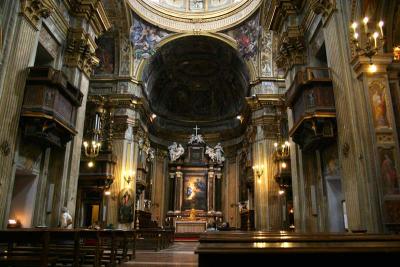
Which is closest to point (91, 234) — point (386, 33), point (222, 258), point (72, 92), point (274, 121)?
point (222, 258)

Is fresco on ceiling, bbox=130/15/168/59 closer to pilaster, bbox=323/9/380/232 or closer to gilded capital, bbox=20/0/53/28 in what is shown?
gilded capital, bbox=20/0/53/28

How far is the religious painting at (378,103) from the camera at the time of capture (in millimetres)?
6660

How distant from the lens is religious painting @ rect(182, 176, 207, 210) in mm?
24698

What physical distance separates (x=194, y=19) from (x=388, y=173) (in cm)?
1720

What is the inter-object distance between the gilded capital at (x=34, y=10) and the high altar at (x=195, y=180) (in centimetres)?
1750

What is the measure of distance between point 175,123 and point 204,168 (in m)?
4.29

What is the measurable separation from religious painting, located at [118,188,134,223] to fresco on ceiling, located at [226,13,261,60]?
10.2 metres

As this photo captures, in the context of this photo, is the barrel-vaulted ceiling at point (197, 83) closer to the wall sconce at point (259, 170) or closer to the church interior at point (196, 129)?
the church interior at point (196, 129)

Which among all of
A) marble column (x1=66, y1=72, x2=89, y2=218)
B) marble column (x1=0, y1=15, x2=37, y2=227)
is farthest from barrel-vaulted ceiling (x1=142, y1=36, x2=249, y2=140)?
marble column (x1=0, y1=15, x2=37, y2=227)

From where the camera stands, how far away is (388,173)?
6.30m

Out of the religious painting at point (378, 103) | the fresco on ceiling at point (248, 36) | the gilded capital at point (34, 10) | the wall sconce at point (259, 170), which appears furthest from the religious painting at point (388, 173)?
the fresco on ceiling at point (248, 36)

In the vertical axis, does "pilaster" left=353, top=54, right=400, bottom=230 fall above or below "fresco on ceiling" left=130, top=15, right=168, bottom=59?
below

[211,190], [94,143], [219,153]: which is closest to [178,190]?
[211,190]

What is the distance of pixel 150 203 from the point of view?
74.7 feet
